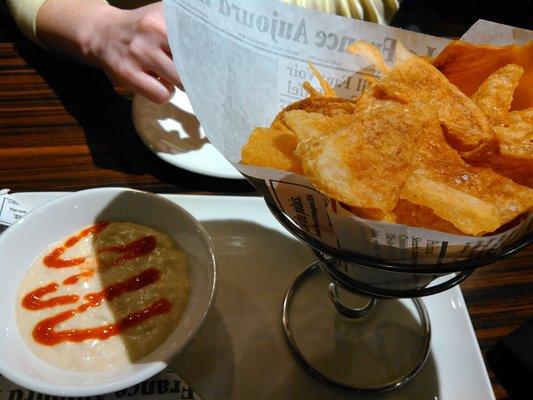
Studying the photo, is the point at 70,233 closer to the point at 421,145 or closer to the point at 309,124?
the point at 309,124

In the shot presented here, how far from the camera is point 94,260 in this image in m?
0.86

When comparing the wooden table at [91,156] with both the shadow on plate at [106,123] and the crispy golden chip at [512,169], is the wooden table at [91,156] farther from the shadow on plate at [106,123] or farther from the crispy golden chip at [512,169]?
the crispy golden chip at [512,169]

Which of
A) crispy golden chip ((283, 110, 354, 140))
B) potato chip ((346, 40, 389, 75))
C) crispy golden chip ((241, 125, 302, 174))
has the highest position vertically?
potato chip ((346, 40, 389, 75))

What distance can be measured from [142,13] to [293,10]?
730 mm

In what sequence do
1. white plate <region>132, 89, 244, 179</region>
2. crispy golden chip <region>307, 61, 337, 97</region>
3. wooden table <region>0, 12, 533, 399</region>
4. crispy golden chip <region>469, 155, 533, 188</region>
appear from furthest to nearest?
white plate <region>132, 89, 244, 179</region>
wooden table <region>0, 12, 533, 399</region>
crispy golden chip <region>307, 61, 337, 97</region>
crispy golden chip <region>469, 155, 533, 188</region>

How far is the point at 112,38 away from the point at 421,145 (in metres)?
1.01

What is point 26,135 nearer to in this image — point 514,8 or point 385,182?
point 385,182

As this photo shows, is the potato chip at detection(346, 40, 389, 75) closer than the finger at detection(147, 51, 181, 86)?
Yes

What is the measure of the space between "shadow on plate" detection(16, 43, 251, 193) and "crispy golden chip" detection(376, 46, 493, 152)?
537 mm

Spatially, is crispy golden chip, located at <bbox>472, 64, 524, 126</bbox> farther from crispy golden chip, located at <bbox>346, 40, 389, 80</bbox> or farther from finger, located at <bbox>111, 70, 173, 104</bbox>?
finger, located at <bbox>111, 70, 173, 104</bbox>

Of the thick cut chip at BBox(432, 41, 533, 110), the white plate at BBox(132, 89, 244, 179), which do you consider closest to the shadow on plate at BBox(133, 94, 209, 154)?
the white plate at BBox(132, 89, 244, 179)

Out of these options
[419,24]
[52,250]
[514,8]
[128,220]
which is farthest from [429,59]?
[514,8]

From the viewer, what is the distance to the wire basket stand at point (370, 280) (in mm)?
565

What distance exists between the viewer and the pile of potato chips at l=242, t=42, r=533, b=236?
0.51 meters
